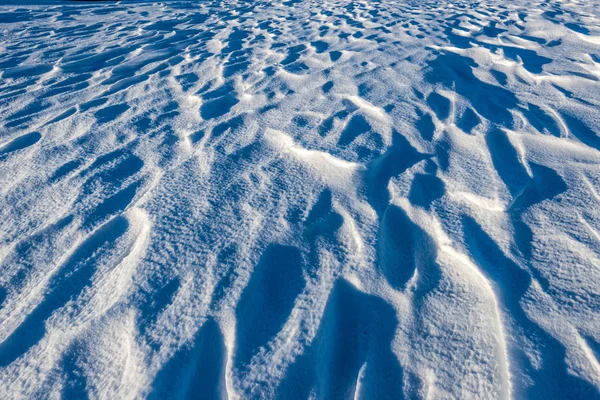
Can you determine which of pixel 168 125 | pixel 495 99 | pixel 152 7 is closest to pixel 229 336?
pixel 168 125

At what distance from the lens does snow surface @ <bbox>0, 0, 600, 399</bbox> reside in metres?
0.90

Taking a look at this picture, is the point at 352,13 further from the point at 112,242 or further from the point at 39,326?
the point at 39,326

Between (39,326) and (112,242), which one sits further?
(112,242)

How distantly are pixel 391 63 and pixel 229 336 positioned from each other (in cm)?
244

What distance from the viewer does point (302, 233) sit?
1.27 meters

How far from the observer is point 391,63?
→ 9.10ft

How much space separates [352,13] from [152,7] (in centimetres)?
274

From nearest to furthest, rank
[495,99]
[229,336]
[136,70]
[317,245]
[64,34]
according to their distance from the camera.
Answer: [229,336] → [317,245] → [495,99] → [136,70] → [64,34]

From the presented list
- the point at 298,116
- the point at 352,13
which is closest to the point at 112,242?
the point at 298,116

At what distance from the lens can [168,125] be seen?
77.1 inches

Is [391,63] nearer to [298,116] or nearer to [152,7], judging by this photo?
[298,116]

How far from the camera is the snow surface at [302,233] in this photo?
2.96 feet

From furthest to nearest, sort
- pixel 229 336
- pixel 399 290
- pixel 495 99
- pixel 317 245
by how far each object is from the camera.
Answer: pixel 495 99 → pixel 317 245 → pixel 399 290 → pixel 229 336

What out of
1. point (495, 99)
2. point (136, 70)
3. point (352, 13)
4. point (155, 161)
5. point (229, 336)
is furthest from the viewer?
point (352, 13)
